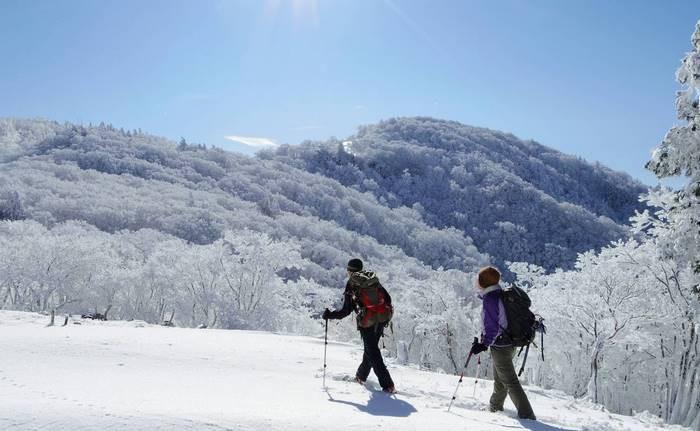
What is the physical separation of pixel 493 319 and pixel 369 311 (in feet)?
5.88

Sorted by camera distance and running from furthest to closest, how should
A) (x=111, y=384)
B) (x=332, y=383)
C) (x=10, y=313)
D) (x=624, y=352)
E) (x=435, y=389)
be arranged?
(x=624, y=352) → (x=10, y=313) → (x=435, y=389) → (x=332, y=383) → (x=111, y=384)

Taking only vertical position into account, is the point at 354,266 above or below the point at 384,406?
above

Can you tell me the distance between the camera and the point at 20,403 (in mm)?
4871

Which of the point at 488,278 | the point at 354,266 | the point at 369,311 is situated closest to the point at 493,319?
the point at 488,278

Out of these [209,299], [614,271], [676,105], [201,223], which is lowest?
[209,299]

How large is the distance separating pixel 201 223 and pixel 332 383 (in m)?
181

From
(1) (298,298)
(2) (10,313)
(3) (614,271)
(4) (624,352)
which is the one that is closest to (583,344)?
(4) (624,352)

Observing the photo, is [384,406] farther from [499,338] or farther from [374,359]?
[499,338]

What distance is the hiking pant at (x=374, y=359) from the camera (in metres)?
7.57

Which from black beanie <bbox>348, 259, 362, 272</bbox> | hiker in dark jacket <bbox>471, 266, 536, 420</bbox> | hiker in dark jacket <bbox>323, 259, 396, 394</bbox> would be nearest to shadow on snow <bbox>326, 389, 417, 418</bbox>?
hiker in dark jacket <bbox>323, 259, 396, 394</bbox>

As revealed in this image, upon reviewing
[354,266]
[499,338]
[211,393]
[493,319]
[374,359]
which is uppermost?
[354,266]

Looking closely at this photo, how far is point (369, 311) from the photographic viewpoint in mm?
7723

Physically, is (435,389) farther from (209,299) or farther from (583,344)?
(209,299)

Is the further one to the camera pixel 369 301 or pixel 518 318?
pixel 369 301
